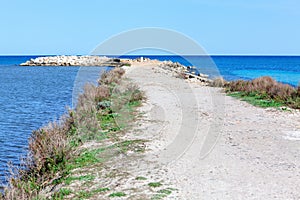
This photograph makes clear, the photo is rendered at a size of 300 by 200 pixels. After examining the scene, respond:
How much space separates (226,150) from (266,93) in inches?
423

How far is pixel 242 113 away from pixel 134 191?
29.2ft

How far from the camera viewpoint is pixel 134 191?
21.6ft

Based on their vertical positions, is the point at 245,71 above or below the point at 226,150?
above

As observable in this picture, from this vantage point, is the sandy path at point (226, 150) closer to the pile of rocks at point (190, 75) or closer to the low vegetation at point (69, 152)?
the low vegetation at point (69, 152)

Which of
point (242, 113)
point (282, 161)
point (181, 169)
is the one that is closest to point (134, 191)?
point (181, 169)

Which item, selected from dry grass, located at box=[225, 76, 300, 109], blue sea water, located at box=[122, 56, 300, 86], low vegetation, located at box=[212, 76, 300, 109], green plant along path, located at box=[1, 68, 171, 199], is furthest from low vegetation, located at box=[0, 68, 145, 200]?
blue sea water, located at box=[122, 56, 300, 86]

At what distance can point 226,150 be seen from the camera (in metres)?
9.30

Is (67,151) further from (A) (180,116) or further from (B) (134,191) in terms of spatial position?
(A) (180,116)

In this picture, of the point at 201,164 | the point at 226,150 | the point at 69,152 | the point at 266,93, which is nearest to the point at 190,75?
the point at 266,93

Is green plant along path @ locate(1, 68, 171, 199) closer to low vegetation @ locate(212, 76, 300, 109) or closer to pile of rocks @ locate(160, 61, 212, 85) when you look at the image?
low vegetation @ locate(212, 76, 300, 109)

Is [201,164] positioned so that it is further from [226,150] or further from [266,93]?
[266,93]

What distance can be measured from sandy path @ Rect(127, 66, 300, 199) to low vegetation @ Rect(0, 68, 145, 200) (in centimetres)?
98

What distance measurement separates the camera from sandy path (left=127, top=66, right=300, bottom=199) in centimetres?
669

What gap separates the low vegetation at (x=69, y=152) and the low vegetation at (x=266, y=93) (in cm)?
653
